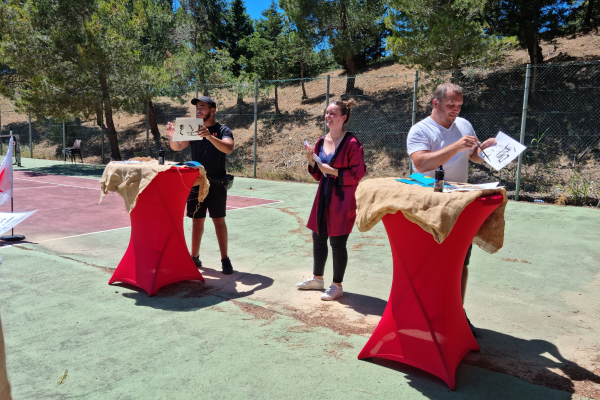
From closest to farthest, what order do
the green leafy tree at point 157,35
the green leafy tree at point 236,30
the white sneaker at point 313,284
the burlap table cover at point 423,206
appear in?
the burlap table cover at point 423,206
the white sneaker at point 313,284
the green leafy tree at point 157,35
the green leafy tree at point 236,30

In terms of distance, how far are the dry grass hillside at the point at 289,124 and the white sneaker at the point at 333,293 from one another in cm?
1018

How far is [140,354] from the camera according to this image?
2924mm

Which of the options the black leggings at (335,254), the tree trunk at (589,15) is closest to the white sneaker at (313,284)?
the black leggings at (335,254)

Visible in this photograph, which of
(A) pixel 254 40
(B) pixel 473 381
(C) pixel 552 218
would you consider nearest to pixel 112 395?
(B) pixel 473 381

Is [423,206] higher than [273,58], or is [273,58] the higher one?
[273,58]

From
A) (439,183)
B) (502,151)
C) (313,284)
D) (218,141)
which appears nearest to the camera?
(439,183)

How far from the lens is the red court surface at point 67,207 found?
667cm

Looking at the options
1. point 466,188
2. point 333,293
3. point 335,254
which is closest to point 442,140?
point 466,188

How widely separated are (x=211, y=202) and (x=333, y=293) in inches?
62.2

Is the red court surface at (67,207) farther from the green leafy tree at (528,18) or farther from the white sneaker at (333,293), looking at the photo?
the green leafy tree at (528,18)

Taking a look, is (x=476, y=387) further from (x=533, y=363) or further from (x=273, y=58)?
(x=273, y=58)

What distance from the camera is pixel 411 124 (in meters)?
16.0

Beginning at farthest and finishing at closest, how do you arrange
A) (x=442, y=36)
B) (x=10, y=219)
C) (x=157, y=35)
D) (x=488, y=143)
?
(x=157, y=35)
(x=442, y=36)
(x=488, y=143)
(x=10, y=219)

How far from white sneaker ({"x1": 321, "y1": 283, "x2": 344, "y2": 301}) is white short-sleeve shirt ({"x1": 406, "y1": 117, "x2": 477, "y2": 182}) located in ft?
4.81
